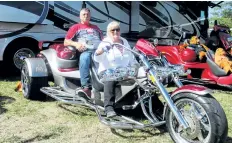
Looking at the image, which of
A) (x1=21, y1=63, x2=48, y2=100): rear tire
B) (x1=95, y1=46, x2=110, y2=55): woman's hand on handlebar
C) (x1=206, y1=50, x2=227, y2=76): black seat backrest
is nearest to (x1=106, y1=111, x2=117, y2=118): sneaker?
(x1=95, y1=46, x2=110, y2=55): woman's hand on handlebar

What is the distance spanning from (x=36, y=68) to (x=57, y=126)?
4.75 ft

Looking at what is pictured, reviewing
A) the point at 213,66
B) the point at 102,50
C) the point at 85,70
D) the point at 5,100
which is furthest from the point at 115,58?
the point at 213,66

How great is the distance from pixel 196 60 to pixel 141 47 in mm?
2437

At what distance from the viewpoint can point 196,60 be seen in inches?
260

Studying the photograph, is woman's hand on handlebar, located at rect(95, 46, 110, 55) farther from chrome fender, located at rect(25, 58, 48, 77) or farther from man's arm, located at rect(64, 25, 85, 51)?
chrome fender, located at rect(25, 58, 48, 77)

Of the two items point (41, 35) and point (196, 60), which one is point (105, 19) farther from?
point (196, 60)

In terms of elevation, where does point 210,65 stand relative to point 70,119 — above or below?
above

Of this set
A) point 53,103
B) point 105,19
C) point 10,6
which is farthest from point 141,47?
point 105,19

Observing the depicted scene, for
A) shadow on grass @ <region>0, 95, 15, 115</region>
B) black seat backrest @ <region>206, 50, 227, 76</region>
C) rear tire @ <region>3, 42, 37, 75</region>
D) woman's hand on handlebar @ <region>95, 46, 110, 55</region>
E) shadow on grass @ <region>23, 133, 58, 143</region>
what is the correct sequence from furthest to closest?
rear tire @ <region>3, 42, 37, 75</region> < black seat backrest @ <region>206, 50, 227, 76</region> < shadow on grass @ <region>0, 95, 15, 115</region> < woman's hand on handlebar @ <region>95, 46, 110, 55</region> < shadow on grass @ <region>23, 133, 58, 143</region>

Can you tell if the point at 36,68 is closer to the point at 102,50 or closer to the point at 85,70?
the point at 85,70

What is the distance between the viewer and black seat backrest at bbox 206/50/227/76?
6.08 m

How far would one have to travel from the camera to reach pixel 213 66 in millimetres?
6184

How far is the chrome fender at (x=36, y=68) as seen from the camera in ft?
16.9

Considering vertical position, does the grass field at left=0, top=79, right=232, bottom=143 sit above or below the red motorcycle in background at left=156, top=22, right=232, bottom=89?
below
